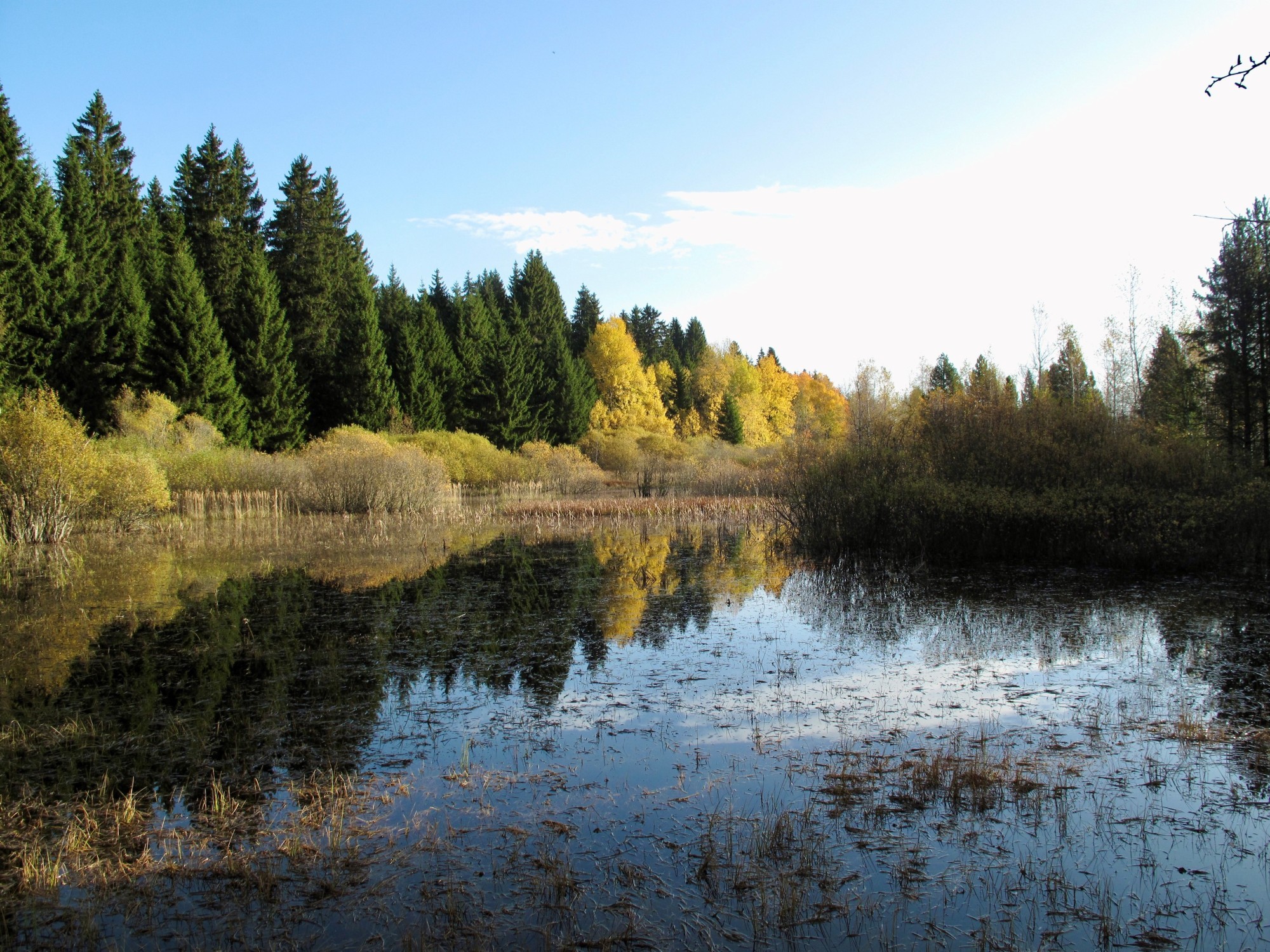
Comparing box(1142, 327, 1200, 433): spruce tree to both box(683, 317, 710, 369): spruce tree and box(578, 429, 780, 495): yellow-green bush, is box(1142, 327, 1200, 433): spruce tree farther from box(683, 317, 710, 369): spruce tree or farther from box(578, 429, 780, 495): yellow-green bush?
box(683, 317, 710, 369): spruce tree

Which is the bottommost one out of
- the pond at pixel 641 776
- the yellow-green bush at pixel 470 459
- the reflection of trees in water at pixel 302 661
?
the pond at pixel 641 776

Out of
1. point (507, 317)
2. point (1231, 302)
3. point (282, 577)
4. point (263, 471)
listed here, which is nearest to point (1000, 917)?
point (282, 577)

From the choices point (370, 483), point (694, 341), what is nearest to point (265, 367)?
point (370, 483)

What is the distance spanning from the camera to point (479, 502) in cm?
2984

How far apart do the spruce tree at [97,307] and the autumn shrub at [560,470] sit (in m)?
15.5

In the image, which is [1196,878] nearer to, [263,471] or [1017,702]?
[1017,702]

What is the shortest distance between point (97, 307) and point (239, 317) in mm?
6063

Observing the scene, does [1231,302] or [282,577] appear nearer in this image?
[282,577]

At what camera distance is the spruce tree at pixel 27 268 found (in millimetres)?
29438

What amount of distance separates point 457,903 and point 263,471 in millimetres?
25114

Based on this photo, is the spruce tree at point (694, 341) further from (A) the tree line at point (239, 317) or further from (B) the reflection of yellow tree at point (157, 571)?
(B) the reflection of yellow tree at point (157, 571)

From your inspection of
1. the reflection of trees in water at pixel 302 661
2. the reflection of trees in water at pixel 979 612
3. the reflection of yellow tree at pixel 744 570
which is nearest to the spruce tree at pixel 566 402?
the reflection of yellow tree at pixel 744 570

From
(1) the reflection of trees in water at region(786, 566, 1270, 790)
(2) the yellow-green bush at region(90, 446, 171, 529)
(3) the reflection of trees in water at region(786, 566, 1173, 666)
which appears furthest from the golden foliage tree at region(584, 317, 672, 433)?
(1) the reflection of trees in water at region(786, 566, 1270, 790)

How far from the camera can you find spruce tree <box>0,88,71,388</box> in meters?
29.4
